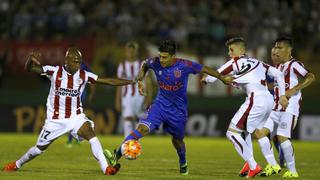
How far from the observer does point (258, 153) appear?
18766 millimetres

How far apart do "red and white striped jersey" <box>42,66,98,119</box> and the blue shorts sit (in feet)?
3.31

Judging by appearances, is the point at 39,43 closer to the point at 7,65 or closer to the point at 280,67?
the point at 7,65

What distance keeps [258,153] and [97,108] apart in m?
7.53

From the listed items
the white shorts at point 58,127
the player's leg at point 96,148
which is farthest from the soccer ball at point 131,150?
the white shorts at point 58,127

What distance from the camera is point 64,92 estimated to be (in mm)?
12344

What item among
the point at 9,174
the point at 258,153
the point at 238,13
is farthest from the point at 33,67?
the point at 238,13

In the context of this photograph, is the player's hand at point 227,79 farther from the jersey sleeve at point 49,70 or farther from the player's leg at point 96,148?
the jersey sleeve at point 49,70

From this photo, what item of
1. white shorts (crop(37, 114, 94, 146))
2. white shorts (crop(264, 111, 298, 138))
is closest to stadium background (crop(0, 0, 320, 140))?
white shorts (crop(264, 111, 298, 138))

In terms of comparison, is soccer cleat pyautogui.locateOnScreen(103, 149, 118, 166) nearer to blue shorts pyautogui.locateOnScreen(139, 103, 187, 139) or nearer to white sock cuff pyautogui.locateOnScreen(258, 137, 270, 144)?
blue shorts pyautogui.locateOnScreen(139, 103, 187, 139)

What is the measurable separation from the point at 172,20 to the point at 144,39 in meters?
1.53

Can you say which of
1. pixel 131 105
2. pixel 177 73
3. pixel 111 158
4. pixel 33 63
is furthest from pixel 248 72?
pixel 131 105

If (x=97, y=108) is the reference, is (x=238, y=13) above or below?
above

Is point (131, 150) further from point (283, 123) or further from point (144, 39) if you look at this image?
point (144, 39)

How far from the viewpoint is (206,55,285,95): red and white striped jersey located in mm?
12352
